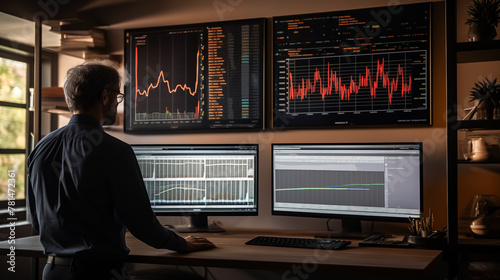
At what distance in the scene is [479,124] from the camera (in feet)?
7.33

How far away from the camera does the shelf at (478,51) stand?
7.40 feet

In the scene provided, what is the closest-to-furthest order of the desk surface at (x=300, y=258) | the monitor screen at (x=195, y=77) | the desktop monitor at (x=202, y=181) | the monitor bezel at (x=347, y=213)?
the desk surface at (x=300, y=258) → the monitor bezel at (x=347, y=213) → the desktop monitor at (x=202, y=181) → the monitor screen at (x=195, y=77)

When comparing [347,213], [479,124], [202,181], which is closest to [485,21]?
[479,124]

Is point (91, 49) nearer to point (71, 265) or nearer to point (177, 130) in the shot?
point (177, 130)

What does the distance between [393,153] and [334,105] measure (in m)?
0.49

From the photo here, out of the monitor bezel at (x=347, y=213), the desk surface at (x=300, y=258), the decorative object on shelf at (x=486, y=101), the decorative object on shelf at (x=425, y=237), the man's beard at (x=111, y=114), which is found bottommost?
the desk surface at (x=300, y=258)

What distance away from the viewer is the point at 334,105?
2875mm

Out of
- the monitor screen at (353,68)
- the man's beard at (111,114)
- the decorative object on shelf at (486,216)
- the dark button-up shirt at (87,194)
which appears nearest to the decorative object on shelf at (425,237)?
the decorative object on shelf at (486,216)

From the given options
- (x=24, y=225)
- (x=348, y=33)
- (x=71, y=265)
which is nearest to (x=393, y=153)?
(x=348, y=33)

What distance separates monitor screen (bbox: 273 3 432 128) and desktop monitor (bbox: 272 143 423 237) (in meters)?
0.26

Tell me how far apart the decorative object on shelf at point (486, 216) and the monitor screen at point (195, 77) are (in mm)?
1244

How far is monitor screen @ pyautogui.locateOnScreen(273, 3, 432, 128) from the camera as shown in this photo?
8.91ft

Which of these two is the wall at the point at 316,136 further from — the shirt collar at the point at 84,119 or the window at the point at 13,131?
the shirt collar at the point at 84,119

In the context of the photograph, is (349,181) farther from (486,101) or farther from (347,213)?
(486,101)
